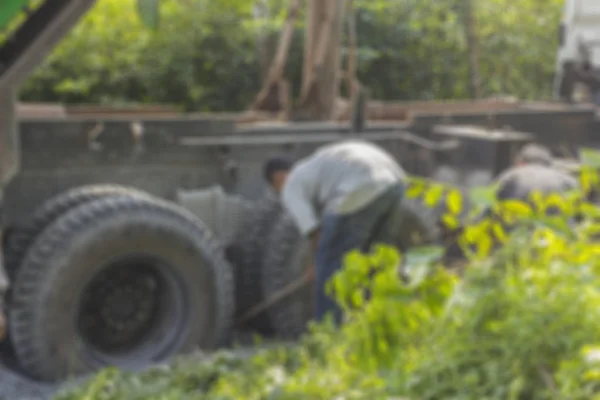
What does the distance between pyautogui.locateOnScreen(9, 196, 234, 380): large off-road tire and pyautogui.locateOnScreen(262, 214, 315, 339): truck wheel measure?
0.32 meters

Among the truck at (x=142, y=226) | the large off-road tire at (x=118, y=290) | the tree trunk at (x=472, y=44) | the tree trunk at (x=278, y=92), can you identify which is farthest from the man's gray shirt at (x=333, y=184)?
the tree trunk at (x=472, y=44)

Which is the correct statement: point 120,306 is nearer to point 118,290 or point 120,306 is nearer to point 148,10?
point 118,290

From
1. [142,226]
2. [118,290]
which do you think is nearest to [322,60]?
[142,226]

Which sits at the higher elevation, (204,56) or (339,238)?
(204,56)

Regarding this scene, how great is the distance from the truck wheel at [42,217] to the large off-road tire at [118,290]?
0.33 ft

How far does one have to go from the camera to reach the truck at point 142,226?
5059 mm

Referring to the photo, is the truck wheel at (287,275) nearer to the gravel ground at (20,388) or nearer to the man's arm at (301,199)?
the man's arm at (301,199)

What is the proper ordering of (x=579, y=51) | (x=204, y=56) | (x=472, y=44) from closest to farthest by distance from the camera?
(x=579, y=51), (x=204, y=56), (x=472, y=44)

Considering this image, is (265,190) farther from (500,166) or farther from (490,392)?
(490,392)

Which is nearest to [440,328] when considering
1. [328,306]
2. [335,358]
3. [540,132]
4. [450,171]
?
[335,358]

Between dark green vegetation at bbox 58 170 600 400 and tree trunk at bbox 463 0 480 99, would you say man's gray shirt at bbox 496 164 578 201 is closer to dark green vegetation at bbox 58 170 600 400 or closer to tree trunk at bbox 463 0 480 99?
dark green vegetation at bbox 58 170 600 400

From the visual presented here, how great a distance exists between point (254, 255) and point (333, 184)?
2.72 ft

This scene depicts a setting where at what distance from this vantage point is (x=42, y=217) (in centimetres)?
526

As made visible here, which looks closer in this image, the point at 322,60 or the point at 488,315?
the point at 488,315
